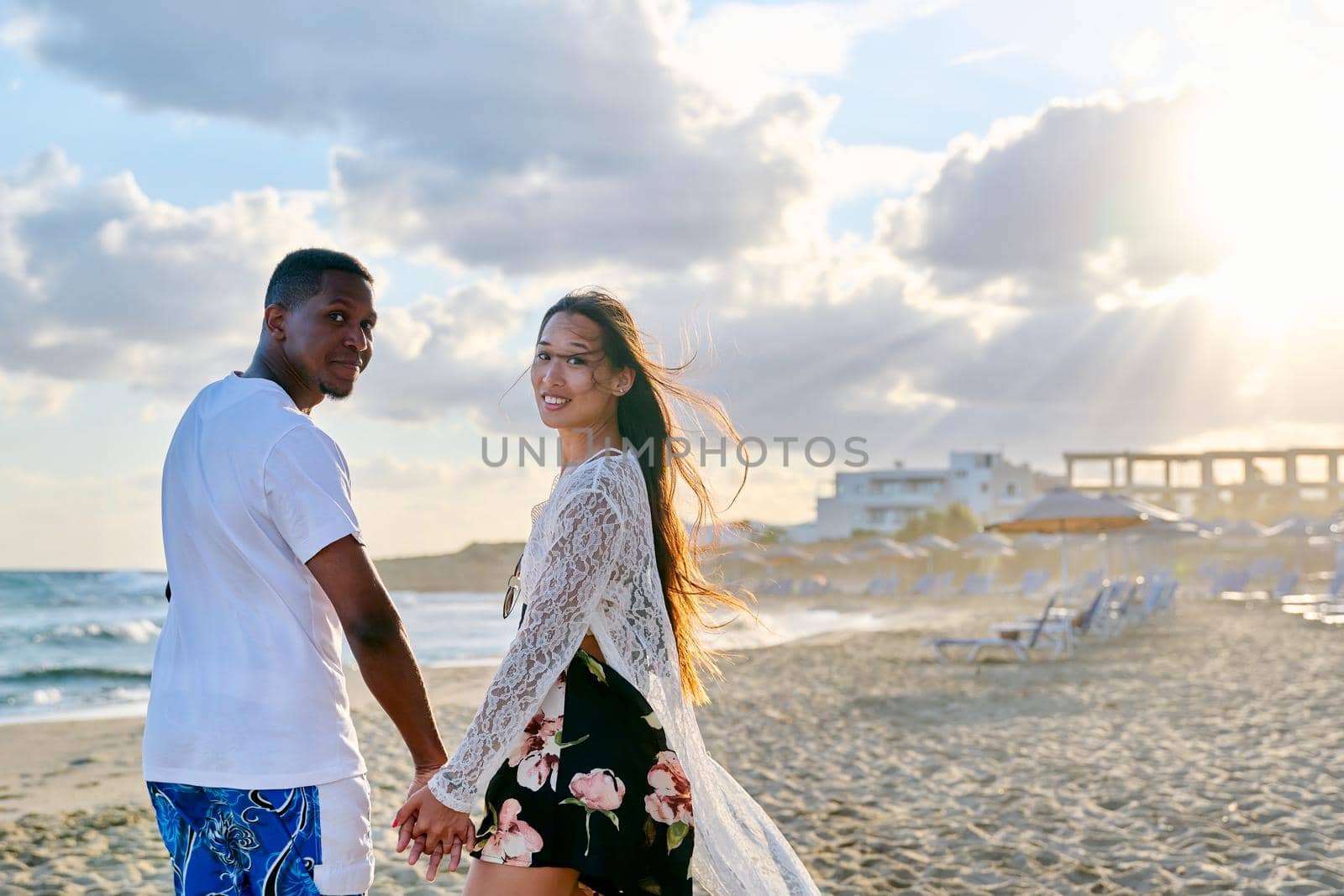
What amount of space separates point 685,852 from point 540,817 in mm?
316

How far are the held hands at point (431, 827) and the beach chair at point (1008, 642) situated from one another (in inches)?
455

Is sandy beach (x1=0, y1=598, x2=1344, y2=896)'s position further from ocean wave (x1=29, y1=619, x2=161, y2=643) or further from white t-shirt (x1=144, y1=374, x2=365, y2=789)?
ocean wave (x1=29, y1=619, x2=161, y2=643)

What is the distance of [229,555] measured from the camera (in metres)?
1.85

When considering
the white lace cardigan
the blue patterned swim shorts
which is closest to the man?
the blue patterned swim shorts

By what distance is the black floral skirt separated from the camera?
201 centimetres

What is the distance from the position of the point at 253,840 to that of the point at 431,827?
1.01 ft

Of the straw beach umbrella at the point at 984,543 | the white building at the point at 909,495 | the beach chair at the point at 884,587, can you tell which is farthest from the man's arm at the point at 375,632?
the white building at the point at 909,495

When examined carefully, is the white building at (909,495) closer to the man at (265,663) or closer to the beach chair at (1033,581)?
the beach chair at (1033,581)

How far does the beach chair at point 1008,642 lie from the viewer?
42.7 ft

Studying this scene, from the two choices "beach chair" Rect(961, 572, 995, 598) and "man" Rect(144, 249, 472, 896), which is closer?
"man" Rect(144, 249, 472, 896)

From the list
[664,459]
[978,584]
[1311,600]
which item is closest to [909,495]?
[978,584]

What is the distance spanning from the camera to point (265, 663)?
5.95ft

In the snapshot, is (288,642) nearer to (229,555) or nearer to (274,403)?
(229,555)

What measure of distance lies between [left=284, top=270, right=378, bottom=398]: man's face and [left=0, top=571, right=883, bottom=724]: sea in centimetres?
125
